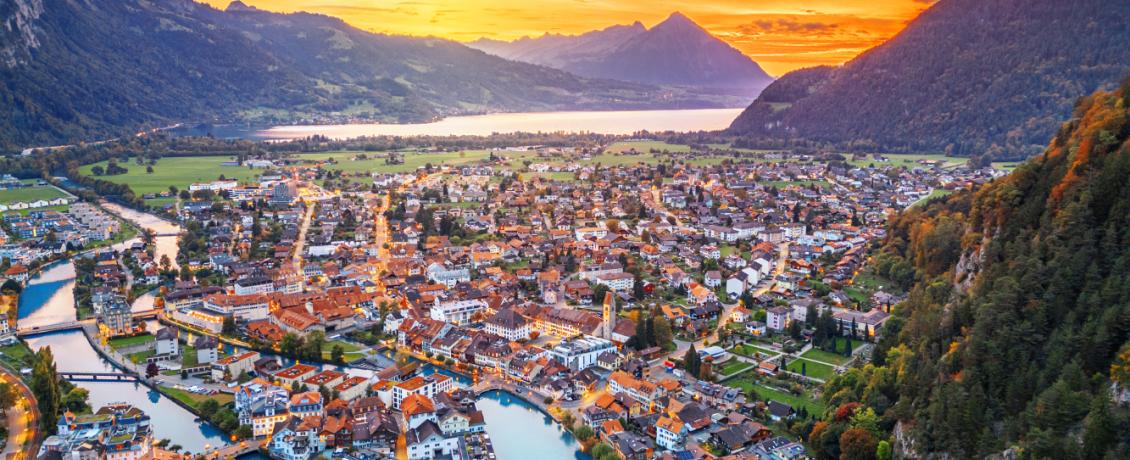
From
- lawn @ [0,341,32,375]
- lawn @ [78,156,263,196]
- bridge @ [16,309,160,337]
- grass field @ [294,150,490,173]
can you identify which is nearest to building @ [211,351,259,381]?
lawn @ [0,341,32,375]

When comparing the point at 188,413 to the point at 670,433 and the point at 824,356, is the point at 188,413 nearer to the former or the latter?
the point at 670,433

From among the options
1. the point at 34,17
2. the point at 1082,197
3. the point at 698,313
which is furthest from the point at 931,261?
the point at 34,17

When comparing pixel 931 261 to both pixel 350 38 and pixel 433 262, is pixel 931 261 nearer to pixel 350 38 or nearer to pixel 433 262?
pixel 433 262

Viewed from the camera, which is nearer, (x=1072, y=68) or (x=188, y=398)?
(x=188, y=398)

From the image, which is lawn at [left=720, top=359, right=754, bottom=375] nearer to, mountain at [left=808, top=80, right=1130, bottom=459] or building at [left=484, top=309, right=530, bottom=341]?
mountain at [left=808, top=80, right=1130, bottom=459]

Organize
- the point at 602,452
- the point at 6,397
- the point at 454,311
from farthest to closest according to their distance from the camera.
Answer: the point at 454,311 → the point at 6,397 → the point at 602,452

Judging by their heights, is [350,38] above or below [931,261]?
above

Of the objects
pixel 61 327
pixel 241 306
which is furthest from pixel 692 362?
pixel 61 327
